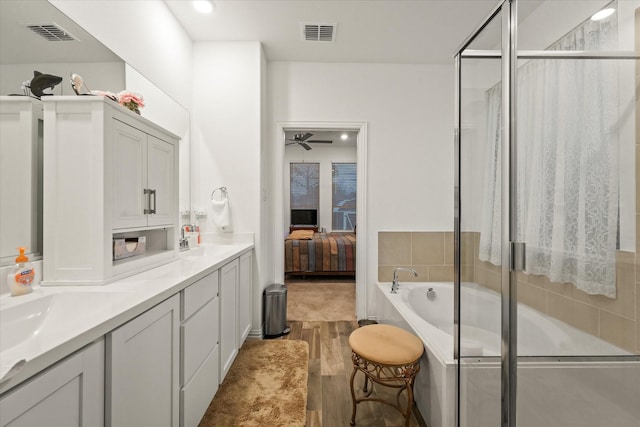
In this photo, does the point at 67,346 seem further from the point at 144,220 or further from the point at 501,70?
the point at 501,70

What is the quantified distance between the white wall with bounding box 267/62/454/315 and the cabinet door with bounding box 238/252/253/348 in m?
1.21

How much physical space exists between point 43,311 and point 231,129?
1934 millimetres

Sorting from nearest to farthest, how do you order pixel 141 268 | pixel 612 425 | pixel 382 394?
pixel 612 425, pixel 141 268, pixel 382 394

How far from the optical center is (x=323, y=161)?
685 cm

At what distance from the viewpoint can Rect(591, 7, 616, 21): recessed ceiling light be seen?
2.83ft

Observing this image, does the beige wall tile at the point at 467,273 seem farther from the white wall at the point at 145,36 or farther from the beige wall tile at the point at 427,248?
the white wall at the point at 145,36

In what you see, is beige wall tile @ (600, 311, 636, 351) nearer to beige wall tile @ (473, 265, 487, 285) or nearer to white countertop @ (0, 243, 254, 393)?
beige wall tile @ (473, 265, 487, 285)

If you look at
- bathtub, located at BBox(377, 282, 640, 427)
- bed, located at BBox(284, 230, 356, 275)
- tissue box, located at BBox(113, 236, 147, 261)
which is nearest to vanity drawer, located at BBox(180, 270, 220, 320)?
tissue box, located at BBox(113, 236, 147, 261)

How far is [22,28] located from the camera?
111 centimetres

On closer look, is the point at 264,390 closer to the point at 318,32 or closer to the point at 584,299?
the point at 584,299

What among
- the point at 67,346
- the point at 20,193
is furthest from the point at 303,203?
the point at 67,346

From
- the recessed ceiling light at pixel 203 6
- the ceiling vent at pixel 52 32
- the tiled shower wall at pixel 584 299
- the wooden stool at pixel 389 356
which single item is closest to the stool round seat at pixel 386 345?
the wooden stool at pixel 389 356

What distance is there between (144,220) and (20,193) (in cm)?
47

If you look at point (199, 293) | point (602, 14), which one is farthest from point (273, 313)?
point (602, 14)
